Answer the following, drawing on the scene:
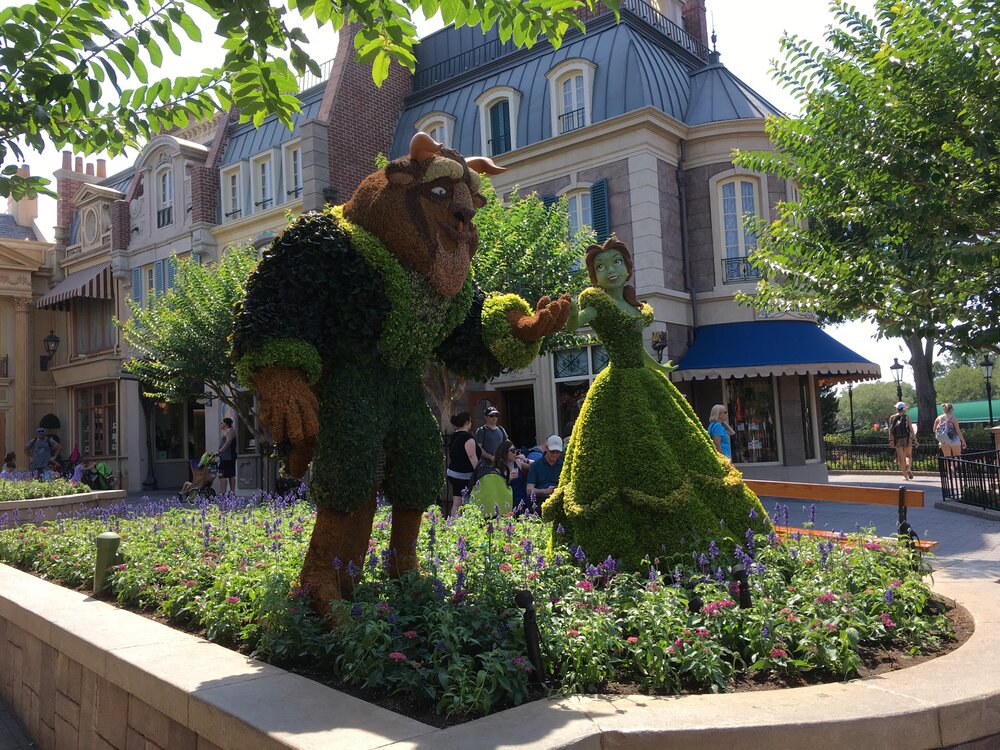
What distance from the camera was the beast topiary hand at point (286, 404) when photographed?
3.79 meters

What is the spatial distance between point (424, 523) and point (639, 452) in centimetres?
260

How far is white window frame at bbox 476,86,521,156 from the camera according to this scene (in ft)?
57.8

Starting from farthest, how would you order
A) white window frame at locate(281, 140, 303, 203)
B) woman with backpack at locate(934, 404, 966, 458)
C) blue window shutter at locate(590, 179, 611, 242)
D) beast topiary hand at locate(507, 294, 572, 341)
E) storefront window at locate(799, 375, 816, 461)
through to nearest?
1. white window frame at locate(281, 140, 303, 203)
2. storefront window at locate(799, 375, 816, 461)
3. blue window shutter at locate(590, 179, 611, 242)
4. woman with backpack at locate(934, 404, 966, 458)
5. beast topiary hand at locate(507, 294, 572, 341)

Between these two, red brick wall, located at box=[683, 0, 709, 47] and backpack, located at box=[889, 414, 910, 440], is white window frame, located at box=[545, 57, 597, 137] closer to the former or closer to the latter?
red brick wall, located at box=[683, 0, 709, 47]

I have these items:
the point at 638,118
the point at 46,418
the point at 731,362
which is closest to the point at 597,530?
the point at 731,362

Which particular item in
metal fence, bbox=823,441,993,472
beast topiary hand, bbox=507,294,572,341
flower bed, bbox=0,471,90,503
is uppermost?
beast topiary hand, bbox=507,294,572,341

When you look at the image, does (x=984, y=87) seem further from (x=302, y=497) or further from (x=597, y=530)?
(x=302, y=497)

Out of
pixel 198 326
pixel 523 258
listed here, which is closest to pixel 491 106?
pixel 523 258

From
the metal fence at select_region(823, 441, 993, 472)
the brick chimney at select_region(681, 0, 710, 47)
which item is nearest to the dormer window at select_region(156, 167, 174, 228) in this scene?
the brick chimney at select_region(681, 0, 710, 47)

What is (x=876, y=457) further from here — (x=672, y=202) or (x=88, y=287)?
(x=88, y=287)

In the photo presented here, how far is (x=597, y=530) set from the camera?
4641 millimetres

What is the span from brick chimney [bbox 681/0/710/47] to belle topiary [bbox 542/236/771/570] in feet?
60.9

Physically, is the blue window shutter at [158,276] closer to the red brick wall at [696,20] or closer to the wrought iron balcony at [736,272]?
the wrought iron balcony at [736,272]

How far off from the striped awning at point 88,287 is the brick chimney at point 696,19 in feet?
61.7
